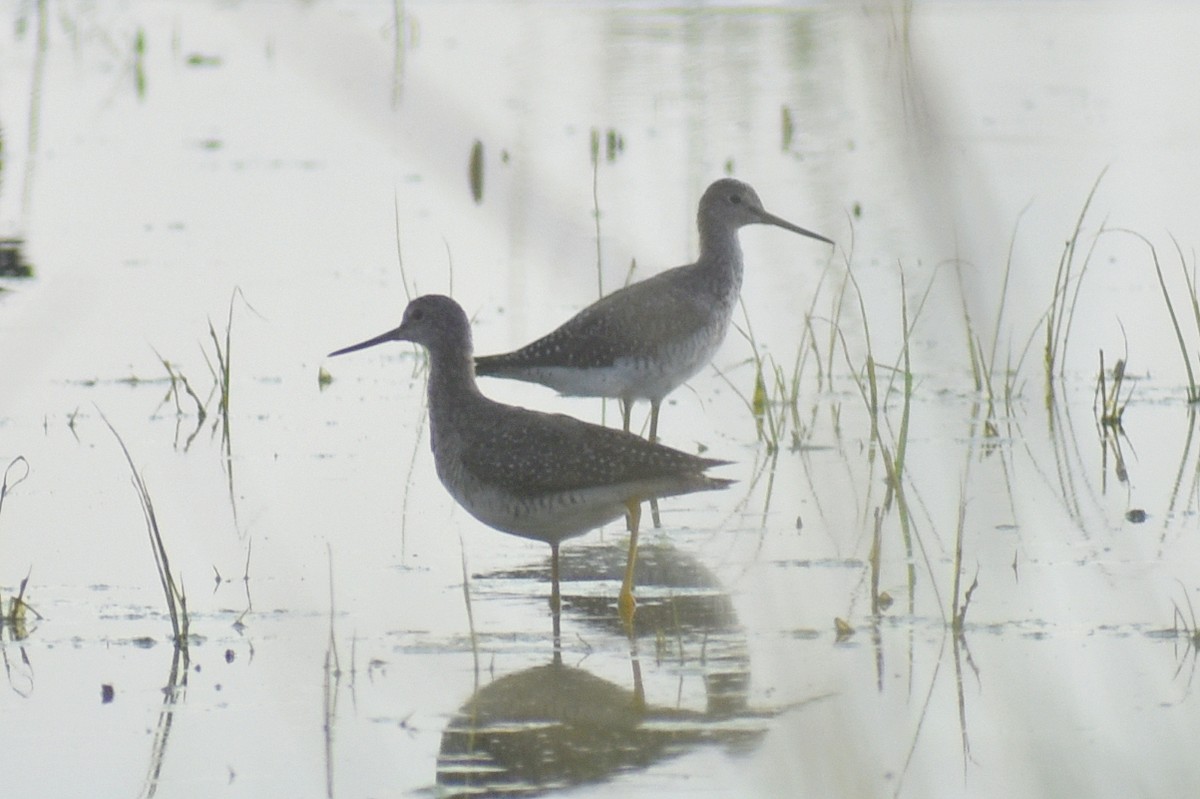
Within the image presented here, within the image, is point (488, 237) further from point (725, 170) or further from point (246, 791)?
point (246, 791)

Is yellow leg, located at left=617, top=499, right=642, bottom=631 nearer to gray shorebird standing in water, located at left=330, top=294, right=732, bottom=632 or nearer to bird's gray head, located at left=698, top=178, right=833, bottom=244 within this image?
gray shorebird standing in water, located at left=330, top=294, right=732, bottom=632

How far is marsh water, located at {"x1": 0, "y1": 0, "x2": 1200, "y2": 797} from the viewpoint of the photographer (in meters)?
1.84

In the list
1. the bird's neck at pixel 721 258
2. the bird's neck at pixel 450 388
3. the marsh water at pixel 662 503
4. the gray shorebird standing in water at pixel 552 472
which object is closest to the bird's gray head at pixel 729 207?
the bird's neck at pixel 721 258

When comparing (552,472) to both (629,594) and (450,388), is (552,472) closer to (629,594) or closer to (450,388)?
(629,594)

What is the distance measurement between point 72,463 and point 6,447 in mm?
323

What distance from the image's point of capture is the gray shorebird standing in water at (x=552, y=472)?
A: 16.9 feet

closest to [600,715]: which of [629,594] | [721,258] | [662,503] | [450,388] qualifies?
[629,594]

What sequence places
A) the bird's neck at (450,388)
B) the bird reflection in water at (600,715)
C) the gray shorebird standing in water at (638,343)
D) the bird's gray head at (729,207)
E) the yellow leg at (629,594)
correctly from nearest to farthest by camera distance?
the bird reflection in water at (600,715), the yellow leg at (629,594), the bird's neck at (450,388), the gray shorebird standing in water at (638,343), the bird's gray head at (729,207)

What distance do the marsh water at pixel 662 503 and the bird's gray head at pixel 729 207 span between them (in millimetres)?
602

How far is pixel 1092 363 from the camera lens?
27.2ft

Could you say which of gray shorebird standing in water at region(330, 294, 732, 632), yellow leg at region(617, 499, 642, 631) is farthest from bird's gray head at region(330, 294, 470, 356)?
yellow leg at region(617, 499, 642, 631)

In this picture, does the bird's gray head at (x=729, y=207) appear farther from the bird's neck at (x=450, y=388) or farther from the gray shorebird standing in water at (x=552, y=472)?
the gray shorebird standing in water at (x=552, y=472)

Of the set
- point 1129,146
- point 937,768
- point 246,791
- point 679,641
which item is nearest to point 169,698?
point 246,791

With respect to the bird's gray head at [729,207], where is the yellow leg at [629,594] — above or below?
below
